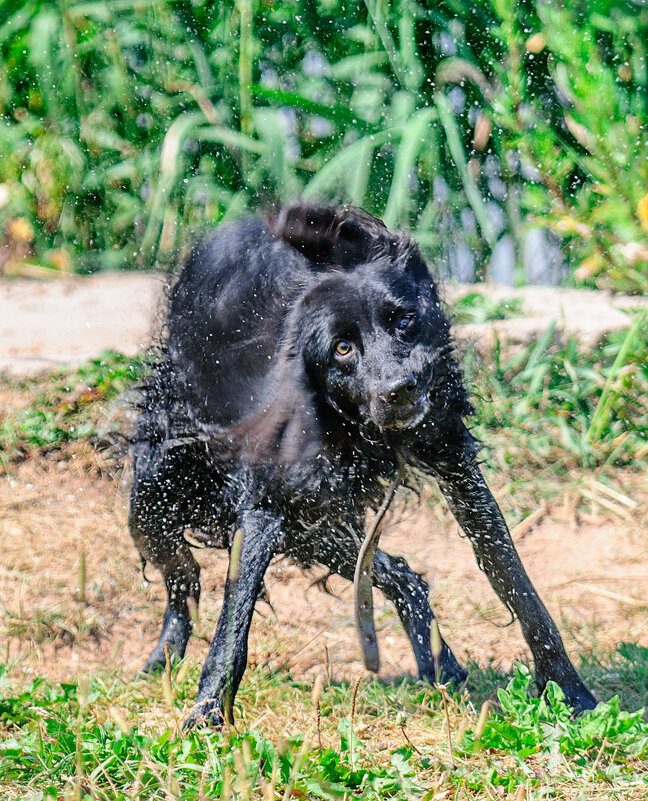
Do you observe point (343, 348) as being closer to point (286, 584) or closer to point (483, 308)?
point (286, 584)

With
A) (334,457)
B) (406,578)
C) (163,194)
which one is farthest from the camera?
(163,194)

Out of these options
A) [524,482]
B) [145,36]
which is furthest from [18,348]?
[524,482]

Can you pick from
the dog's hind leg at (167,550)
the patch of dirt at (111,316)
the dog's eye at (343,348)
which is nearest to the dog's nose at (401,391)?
the dog's eye at (343,348)

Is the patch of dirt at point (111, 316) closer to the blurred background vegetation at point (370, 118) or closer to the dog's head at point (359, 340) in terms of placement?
the blurred background vegetation at point (370, 118)

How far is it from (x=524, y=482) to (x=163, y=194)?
2501 mm

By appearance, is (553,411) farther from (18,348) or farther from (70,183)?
(70,183)

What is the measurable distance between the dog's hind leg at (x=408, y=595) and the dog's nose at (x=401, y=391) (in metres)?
0.82

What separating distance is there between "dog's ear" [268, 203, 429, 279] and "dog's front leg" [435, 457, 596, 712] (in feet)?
1.85

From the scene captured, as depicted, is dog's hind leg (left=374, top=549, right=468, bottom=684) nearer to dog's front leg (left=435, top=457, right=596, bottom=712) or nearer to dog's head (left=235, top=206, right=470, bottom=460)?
dog's front leg (left=435, top=457, right=596, bottom=712)

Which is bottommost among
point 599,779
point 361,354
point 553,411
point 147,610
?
point 147,610

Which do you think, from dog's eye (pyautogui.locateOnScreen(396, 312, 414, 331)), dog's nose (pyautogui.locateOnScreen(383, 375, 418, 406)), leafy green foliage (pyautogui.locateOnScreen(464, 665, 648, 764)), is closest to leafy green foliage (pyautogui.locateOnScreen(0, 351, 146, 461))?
dog's eye (pyautogui.locateOnScreen(396, 312, 414, 331))

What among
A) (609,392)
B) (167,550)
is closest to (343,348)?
(167,550)

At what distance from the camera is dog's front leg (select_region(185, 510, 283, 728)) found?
7.77 feet

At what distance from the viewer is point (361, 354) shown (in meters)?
2.26
